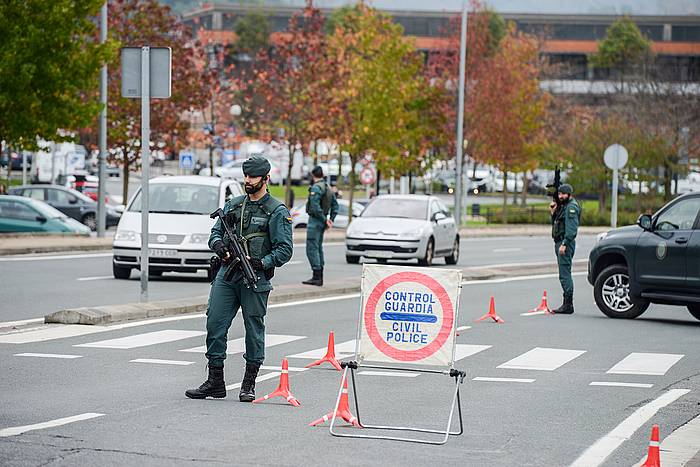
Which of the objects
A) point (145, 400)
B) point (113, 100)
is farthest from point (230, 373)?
point (113, 100)

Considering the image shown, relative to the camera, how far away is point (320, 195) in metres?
22.0

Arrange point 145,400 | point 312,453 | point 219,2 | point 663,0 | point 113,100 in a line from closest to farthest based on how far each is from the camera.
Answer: point 312,453
point 145,400
point 113,100
point 219,2
point 663,0

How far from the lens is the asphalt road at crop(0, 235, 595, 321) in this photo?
19234mm

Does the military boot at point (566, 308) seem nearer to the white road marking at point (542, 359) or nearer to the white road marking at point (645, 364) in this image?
the white road marking at point (542, 359)

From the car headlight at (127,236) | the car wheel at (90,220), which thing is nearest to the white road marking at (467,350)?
the car headlight at (127,236)

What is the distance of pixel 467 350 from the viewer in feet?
49.3

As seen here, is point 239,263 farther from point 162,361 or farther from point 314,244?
point 314,244

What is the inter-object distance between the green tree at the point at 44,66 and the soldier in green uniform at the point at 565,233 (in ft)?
51.6

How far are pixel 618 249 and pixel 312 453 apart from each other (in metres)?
11.4

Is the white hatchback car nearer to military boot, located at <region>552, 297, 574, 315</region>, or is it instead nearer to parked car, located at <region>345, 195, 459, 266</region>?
parked car, located at <region>345, 195, 459, 266</region>

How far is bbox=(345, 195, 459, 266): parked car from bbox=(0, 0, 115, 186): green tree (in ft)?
26.7

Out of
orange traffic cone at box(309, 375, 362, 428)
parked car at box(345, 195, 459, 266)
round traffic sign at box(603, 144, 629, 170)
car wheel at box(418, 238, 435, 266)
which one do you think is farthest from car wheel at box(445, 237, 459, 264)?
orange traffic cone at box(309, 375, 362, 428)

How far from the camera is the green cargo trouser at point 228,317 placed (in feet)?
35.1

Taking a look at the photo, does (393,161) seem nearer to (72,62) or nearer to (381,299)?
(72,62)
